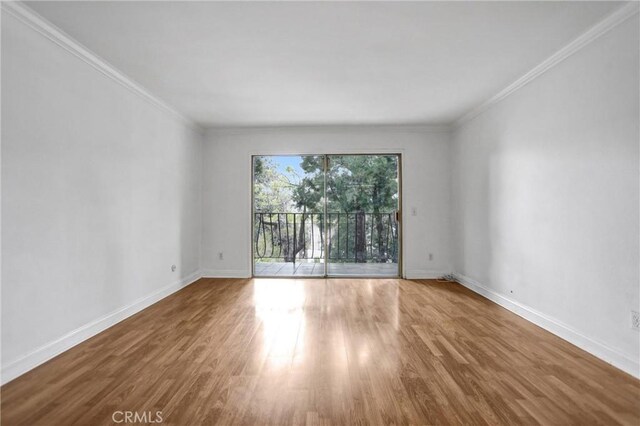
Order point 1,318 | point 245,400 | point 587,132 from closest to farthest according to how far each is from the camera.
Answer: point 245,400 → point 1,318 → point 587,132

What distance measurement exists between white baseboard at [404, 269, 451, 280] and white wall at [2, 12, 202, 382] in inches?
142

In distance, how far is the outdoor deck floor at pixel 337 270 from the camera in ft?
17.3

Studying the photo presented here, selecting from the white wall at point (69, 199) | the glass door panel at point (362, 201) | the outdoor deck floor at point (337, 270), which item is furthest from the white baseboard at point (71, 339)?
the glass door panel at point (362, 201)

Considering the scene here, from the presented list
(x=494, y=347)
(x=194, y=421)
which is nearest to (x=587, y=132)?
(x=494, y=347)

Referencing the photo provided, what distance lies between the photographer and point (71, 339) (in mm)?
2516

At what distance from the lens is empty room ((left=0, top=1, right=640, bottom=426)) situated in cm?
192

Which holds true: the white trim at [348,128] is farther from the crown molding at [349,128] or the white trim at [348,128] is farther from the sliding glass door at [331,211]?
the sliding glass door at [331,211]

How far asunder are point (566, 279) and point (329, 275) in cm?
320

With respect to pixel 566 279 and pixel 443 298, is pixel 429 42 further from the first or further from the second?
pixel 443 298

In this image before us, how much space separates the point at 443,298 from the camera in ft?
13.1

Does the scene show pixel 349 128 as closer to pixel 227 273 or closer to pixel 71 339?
pixel 227 273

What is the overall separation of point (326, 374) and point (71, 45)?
3.11m

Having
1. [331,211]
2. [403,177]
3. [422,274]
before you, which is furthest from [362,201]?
[422,274]

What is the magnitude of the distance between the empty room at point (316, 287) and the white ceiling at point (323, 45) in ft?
0.07
